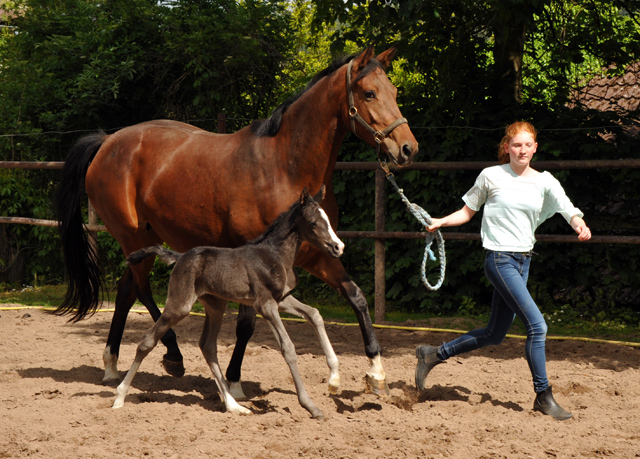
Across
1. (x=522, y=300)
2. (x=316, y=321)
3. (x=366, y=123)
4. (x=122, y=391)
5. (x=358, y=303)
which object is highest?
(x=366, y=123)

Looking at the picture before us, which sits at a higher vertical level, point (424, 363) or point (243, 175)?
point (243, 175)

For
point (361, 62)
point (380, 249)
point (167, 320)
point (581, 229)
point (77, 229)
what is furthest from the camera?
point (380, 249)

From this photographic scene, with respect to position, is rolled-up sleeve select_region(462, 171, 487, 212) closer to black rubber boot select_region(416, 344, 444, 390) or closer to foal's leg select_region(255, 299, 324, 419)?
black rubber boot select_region(416, 344, 444, 390)

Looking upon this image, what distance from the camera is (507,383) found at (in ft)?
15.7

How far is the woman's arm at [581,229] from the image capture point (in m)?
3.95

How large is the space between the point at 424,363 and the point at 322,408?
0.78m

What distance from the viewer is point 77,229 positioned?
19.0 feet

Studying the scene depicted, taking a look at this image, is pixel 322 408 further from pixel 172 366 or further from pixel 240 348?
pixel 172 366

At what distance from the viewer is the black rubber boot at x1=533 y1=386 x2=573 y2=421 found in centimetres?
400

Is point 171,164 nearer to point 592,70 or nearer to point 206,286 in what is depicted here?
Result: point 206,286

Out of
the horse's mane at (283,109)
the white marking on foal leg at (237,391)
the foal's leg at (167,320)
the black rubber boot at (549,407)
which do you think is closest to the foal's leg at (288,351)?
the foal's leg at (167,320)

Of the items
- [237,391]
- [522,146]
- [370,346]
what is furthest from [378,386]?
[522,146]

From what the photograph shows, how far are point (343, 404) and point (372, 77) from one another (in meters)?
2.01

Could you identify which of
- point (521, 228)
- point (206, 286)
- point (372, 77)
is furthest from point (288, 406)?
point (372, 77)
